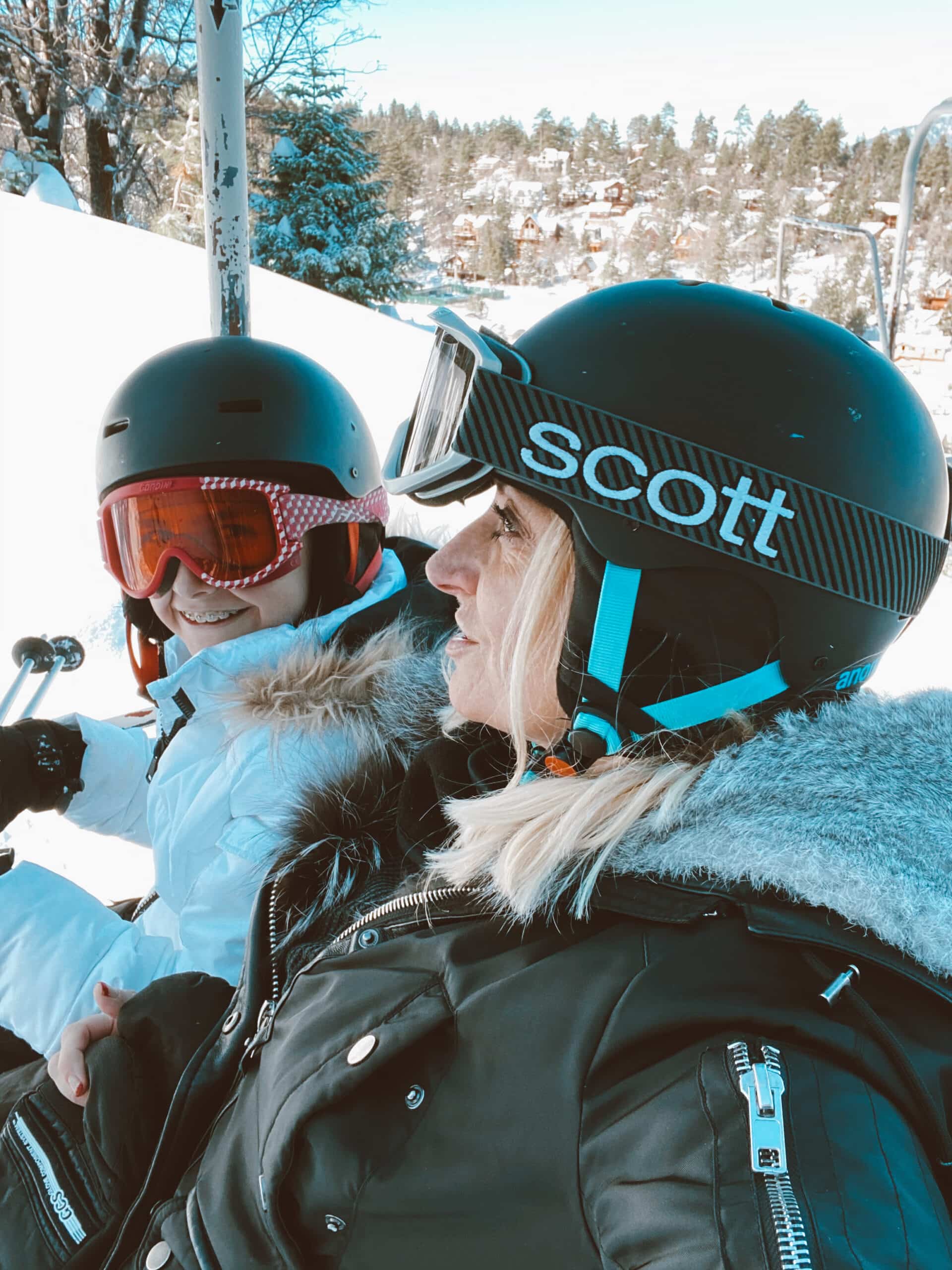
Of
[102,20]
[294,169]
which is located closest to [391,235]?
[294,169]

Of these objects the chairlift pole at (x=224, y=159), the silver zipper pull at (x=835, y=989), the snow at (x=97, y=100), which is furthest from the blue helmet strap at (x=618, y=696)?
the snow at (x=97, y=100)

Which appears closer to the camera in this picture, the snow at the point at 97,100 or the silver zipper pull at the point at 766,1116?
the silver zipper pull at the point at 766,1116

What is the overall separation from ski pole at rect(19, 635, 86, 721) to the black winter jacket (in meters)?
1.84

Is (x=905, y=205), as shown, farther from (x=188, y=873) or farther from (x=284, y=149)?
(x=284, y=149)

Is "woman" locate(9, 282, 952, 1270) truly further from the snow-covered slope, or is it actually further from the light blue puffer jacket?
the snow-covered slope

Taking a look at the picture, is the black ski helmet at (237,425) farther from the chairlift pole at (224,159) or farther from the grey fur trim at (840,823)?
the grey fur trim at (840,823)

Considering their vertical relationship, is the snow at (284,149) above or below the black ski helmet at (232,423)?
above

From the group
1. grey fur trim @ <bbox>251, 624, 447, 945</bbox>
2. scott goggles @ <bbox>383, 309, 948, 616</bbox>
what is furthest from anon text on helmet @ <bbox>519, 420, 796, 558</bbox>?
grey fur trim @ <bbox>251, 624, 447, 945</bbox>

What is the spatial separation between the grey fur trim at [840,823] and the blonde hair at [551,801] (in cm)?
4

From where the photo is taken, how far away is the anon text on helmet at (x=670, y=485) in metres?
1.13

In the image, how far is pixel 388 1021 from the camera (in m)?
1.03

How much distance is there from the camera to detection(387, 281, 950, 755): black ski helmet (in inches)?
45.1

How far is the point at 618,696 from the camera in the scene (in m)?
1.16

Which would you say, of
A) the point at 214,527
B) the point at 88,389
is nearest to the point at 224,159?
the point at 214,527
